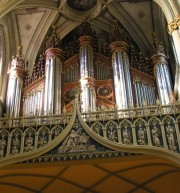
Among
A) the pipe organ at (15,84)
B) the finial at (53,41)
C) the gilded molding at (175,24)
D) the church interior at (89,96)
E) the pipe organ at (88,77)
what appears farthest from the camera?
the finial at (53,41)

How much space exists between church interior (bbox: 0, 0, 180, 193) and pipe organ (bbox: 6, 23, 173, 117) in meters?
0.04

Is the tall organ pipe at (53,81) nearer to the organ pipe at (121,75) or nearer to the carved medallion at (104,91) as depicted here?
the carved medallion at (104,91)

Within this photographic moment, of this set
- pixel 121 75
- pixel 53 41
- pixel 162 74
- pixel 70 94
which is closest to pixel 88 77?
pixel 70 94

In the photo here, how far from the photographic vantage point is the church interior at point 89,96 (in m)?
10.3

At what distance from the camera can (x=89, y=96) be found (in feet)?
45.2

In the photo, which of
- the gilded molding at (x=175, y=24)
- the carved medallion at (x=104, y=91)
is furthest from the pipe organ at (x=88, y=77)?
the gilded molding at (x=175, y=24)

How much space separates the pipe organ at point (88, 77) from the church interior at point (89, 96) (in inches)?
1.5

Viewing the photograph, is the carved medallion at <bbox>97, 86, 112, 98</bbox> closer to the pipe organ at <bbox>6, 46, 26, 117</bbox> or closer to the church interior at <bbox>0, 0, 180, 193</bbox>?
the church interior at <bbox>0, 0, 180, 193</bbox>

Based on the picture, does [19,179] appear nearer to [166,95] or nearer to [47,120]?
[47,120]

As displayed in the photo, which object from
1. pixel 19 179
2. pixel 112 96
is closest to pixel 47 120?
pixel 19 179

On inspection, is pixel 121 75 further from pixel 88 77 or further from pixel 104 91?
pixel 88 77

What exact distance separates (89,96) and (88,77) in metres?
0.93

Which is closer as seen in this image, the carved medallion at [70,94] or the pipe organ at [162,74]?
the pipe organ at [162,74]

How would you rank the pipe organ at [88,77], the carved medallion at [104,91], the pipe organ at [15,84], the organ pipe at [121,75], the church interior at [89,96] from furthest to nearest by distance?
1. the carved medallion at [104,91]
2. the pipe organ at [15,84]
3. the pipe organ at [88,77]
4. the organ pipe at [121,75]
5. the church interior at [89,96]
